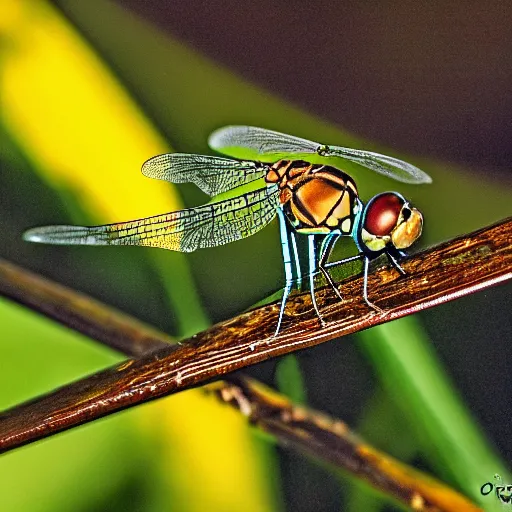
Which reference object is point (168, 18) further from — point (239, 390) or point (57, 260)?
point (239, 390)

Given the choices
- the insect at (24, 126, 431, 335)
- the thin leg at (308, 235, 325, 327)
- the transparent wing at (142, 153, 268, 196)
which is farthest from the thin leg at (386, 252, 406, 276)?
the transparent wing at (142, 153, 268, 196)

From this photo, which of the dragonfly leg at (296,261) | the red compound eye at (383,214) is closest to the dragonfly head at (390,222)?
the red compound eye at (383,214)

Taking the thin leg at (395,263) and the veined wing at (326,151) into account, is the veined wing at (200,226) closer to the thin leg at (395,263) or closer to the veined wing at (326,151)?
the veined wing at (326,151)

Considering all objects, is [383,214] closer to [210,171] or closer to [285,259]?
[285,259]

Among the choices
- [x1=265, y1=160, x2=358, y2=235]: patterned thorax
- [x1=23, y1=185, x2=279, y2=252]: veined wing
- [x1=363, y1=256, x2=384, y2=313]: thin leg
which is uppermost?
[x1=23, y1=185, x2=279, y2=252]: veined wing

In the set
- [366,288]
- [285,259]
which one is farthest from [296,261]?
[366,288]

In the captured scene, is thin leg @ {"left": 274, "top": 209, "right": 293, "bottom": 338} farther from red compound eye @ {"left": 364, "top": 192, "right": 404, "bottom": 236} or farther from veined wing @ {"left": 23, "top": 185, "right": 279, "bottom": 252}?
red compound eye @ {"left": 364, "top": 192, "right": 404, "bottom": 236}

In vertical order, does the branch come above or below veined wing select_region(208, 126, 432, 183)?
below
